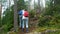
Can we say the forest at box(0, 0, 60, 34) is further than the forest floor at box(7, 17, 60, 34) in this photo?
Yes

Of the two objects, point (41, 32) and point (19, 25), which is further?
point (19, 25)

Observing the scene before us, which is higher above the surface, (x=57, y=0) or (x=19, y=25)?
(x=57, y=0)

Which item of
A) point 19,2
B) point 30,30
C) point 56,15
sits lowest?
point 30,30

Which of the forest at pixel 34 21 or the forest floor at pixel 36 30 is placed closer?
the forest floor at pixel 36 30

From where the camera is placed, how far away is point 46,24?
15.9 m

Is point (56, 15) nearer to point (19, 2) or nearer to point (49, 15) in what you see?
point (49, 15)

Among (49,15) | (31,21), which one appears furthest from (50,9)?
(31,21)

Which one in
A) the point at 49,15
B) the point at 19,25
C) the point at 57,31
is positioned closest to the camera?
the point at 57,31

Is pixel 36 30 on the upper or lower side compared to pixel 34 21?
lower

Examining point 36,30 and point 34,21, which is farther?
point 34,21

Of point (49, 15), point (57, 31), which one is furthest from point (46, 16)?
point (57, 31)

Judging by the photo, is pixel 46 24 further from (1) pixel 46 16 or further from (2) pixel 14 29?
(2) pixel 14 29

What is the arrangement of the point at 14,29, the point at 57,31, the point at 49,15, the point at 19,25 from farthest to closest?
the point at 49,15 < the point at 19,25 < the point at 14,29 < the point at 57,31

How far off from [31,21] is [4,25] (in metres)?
2.54
